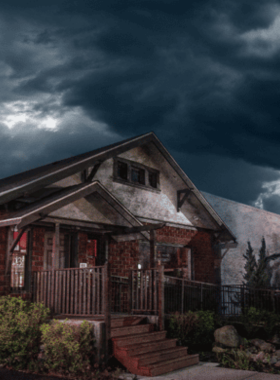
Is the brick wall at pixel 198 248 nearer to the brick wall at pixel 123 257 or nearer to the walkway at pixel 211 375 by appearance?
the brick wall at pixel 123 257

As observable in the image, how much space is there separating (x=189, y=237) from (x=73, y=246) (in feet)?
Result: 19.4

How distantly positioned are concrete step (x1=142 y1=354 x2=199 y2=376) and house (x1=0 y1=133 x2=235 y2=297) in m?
2.41

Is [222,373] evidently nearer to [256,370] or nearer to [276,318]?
[256,370]

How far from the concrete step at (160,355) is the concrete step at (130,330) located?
2.66 ft

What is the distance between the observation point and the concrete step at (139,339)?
29.0ft

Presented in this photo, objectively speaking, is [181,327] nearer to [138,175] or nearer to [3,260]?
[3,260]

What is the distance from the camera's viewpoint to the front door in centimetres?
1199

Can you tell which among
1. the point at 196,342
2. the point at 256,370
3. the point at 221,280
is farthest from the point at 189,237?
the point at 256,370

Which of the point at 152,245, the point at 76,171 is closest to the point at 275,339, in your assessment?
the point at 152,245

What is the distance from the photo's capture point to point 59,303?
9516 millimetres

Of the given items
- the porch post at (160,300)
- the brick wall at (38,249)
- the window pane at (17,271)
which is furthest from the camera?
the brick wall at (38,249)

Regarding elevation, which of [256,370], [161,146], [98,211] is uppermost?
[161,146]

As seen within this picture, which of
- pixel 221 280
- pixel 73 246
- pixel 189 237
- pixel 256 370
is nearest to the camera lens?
pixel 256 370

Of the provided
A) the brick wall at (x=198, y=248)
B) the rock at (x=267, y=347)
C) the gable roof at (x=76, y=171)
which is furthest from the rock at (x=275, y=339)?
the gable roof at (x=76, y=171)
